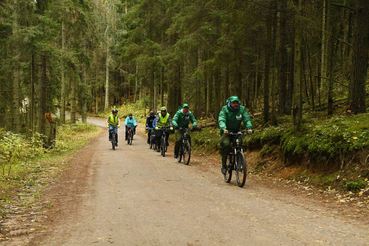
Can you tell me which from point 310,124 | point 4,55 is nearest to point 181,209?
point 310,124

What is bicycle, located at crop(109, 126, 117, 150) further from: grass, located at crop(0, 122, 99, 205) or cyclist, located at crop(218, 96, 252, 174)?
cyclist, located at crop(218, 96, 252, 174)

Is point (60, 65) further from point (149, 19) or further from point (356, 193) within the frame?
point (356, 193)

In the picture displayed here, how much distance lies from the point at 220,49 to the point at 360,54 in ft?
19.8

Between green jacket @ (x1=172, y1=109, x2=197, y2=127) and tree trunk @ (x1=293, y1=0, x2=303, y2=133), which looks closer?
tree trunk @ (x1=293, y1=0, x2=303, y2=133)

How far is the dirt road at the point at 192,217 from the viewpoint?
419cm

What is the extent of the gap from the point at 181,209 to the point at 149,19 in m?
19.7

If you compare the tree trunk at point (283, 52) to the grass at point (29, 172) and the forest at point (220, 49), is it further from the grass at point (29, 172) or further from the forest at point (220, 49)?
the grass at point (29, 172)

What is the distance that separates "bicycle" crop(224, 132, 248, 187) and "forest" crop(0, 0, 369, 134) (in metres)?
2.31

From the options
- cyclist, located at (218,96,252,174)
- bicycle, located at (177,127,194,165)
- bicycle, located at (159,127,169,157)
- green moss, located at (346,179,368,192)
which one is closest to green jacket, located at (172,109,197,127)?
bicycle, located at (177,127,194,165)

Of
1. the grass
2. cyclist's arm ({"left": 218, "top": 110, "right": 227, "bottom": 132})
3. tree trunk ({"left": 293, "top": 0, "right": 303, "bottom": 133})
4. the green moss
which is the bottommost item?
the grass

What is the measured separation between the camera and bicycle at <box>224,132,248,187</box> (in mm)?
7680

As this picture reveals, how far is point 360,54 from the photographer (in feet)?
30.2

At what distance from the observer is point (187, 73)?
2477 centimetres

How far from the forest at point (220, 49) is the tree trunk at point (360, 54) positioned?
3 centimetres
